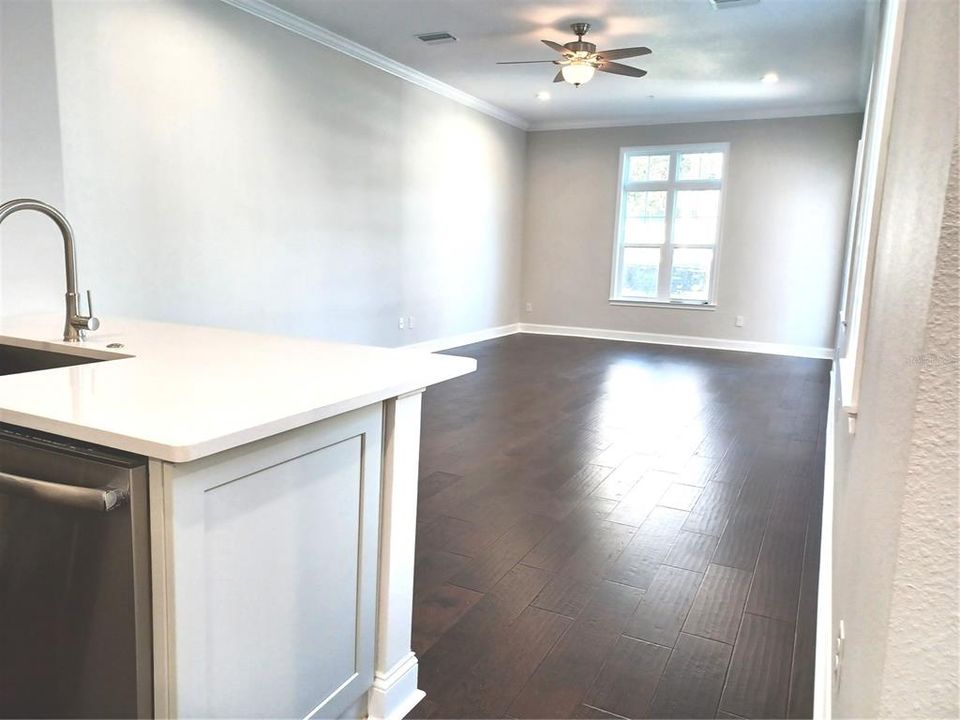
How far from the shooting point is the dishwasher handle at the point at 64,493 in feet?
3.39

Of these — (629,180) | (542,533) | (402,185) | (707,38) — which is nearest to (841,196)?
(629,180)

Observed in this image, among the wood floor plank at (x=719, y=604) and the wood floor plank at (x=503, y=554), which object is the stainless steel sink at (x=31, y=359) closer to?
the wood floor plank at (x=503, y=554)

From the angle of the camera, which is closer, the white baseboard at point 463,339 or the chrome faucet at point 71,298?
the chrome faucet at point 71,298

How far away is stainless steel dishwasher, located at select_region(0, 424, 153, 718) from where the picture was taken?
106 cm

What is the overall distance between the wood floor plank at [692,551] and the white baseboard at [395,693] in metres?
1.18

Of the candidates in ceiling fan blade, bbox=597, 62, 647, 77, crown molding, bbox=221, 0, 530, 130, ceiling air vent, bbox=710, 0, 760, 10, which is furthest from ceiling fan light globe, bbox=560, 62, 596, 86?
crown molding, bbox=221, 0, 530, 130

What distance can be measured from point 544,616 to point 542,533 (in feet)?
2.02

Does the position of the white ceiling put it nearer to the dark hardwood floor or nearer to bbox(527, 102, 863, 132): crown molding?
bbox(527, 102, 863, 132): crown molding

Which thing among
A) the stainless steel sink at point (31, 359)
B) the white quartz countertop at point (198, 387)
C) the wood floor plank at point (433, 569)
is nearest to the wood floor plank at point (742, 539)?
the wood floor plank at point (433, 569)

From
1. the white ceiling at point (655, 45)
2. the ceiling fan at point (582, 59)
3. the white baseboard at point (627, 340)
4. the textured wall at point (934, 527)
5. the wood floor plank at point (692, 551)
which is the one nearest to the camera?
the textured wall at point (934, 527)

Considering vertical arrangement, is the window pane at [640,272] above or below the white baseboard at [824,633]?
above

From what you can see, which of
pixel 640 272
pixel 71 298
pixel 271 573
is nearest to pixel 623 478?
pixel 271 573

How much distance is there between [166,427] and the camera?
3.49ft

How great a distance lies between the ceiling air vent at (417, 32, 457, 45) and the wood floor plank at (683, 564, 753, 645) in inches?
174
